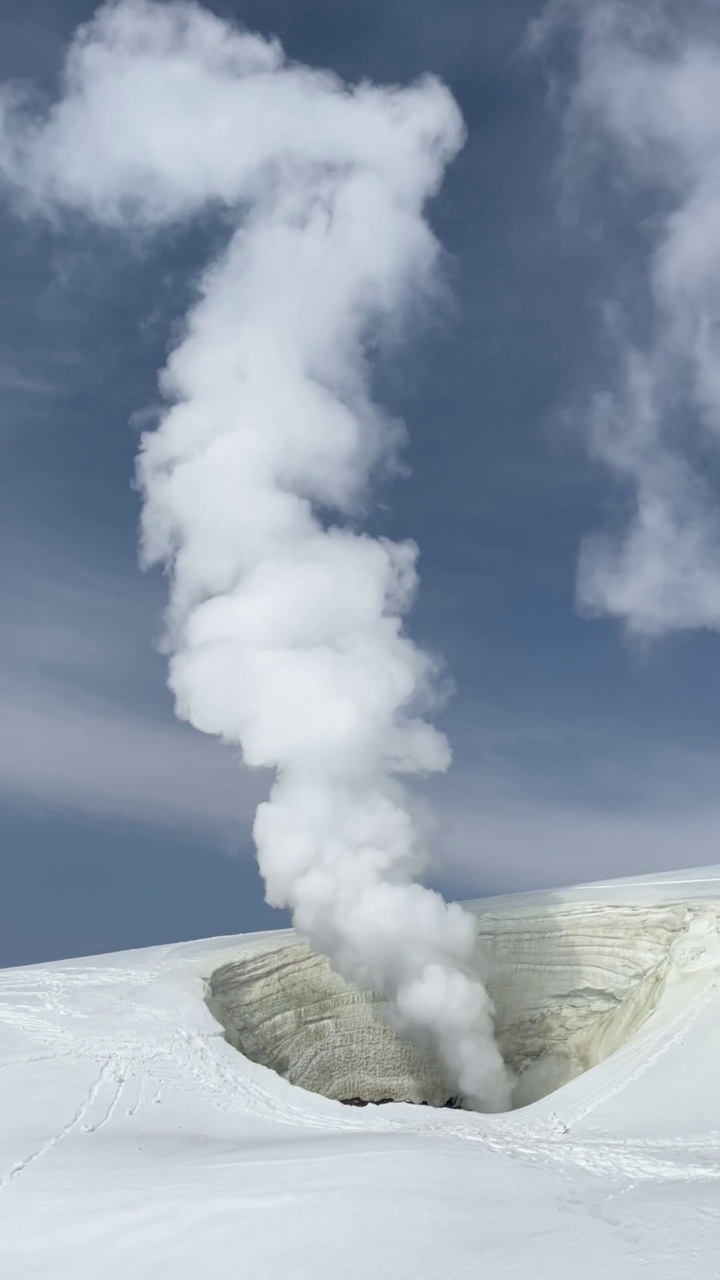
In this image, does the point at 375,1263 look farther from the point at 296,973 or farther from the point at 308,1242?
the point at 296,973

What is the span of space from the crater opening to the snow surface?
99.6 inches

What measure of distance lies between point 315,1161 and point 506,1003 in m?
21.1

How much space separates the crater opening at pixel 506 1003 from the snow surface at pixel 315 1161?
253 centimetres

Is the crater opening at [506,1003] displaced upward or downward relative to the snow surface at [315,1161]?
→ upward

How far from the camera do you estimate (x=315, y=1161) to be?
45.0 feet

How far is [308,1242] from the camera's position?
10695mm

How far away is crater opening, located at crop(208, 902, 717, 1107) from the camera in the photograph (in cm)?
2908

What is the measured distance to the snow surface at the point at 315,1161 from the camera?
1041cm

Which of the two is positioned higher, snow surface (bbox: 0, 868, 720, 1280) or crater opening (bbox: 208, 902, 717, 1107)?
crater opening (bbox: 208, 902, 717, 1107)

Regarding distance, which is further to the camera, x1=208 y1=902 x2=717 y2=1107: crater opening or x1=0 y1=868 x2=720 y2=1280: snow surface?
x1=208 y1=902 x2=717 y2=1107: crater opening

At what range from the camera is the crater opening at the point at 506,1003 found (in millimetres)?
29078

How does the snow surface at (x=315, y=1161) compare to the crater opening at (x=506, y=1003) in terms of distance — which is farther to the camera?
the crater opening at (x=506, y=1003)

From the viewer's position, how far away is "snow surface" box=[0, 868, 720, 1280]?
1041cm

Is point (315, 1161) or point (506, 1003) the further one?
point (506, 1003)
